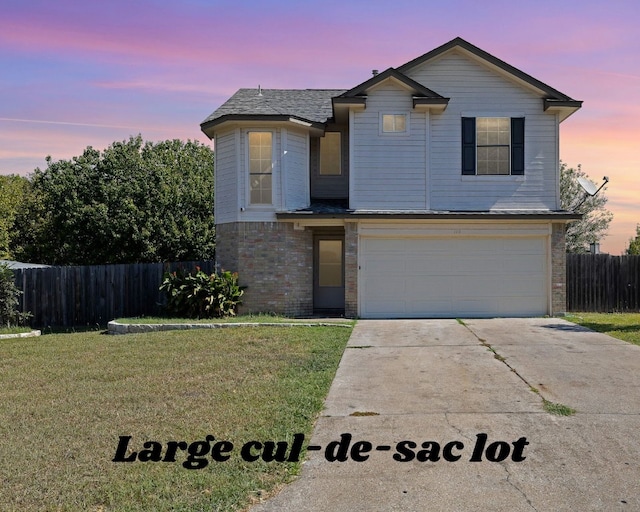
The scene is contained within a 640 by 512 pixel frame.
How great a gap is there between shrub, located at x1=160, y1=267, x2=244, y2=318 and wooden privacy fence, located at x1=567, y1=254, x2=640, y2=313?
411 inches

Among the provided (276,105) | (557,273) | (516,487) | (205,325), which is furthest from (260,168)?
(516,487)

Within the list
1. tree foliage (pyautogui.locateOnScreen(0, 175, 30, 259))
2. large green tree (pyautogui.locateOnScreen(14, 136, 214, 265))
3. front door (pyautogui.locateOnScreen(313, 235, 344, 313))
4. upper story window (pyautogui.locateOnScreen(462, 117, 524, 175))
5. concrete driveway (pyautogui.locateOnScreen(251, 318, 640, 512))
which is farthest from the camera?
large green tree (pyautogui.locateOnScreen(14, 136, 214, 265))

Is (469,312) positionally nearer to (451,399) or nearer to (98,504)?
(451,399)

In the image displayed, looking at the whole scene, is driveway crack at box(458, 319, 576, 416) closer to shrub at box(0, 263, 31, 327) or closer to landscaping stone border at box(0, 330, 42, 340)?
landscaping stone border at box(0, 330, 42, 340)

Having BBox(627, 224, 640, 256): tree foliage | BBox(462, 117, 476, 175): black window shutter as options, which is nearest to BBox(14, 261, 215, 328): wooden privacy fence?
BBox(462, 117, 476, 175): black window shutter

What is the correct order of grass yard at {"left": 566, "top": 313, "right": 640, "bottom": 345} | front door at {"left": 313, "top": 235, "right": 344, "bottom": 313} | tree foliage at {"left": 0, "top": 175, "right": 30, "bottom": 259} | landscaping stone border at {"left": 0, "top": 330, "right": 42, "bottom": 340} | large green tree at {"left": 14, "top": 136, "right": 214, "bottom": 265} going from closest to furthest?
grass yard at {"left": 566, "top": 313, "right": 640, "bottom": 345}, landscaping stone border at {"left": 0, "top": 330, "right": 42, "bottom": 340}, front door at {"left": 313, "top": 235, "right": 344, "bottom": 313}, tree foliage at {"left": 0, "top": 175, "right": 30, "bottom": 259}, large green tree at {"left": 14, "top": 136, "right": 214, "bottom": 265}

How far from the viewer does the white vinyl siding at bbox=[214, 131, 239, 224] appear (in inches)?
688

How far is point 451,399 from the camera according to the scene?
7910 millimetres

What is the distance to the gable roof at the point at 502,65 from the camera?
17.3 m

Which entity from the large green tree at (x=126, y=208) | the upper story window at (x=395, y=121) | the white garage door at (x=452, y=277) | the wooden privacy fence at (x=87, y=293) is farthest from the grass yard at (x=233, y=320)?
the large green tree at (x=126, y=208)

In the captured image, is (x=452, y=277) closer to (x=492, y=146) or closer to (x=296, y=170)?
(x=492, y=146)

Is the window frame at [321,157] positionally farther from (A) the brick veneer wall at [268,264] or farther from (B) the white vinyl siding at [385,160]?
(A) the brick veneer wall at [268,264]

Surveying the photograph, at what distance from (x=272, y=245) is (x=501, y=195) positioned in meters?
6.54

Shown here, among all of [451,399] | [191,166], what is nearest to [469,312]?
[451,399]
